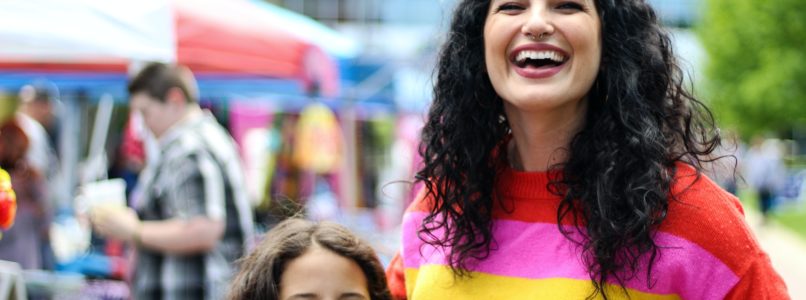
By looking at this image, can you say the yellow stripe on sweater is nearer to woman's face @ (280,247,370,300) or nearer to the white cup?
woman's face @ (280,247,370,300)

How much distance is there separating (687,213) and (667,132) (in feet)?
0.59

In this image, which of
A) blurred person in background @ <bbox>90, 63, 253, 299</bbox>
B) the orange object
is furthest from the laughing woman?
blurred person in background @ <bbox>90, 63, 253, 299</bbox>

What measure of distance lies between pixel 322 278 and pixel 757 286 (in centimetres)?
83

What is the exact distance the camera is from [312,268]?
2016 millimetres

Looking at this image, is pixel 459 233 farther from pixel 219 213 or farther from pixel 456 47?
pixel 219 213

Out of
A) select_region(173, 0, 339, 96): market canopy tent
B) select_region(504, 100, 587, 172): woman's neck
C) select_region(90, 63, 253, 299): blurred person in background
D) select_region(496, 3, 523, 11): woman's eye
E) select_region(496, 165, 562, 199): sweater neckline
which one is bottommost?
select_region(90, 63, 253, 299): blurred person in background

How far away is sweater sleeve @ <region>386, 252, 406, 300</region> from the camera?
6.94 ft

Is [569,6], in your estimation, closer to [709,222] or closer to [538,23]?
[538,23]

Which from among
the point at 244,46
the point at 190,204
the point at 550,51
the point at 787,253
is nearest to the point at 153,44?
the point at 190,204

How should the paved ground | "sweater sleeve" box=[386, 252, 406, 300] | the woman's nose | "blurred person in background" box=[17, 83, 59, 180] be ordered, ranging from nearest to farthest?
the woman's nose, "sweater sleeve" box=[386, 252, 406, 300], "blurred person in background" box=[17, 83, 59, 180], the paved ground

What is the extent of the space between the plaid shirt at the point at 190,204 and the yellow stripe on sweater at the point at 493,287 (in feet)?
6.62

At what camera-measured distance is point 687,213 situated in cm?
169

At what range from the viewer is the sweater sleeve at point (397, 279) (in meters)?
2.12

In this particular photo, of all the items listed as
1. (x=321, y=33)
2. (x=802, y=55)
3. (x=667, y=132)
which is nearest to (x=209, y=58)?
(x=321, y=33)
